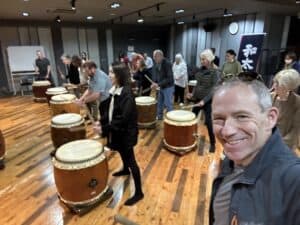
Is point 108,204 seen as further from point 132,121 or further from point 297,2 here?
point 297,2

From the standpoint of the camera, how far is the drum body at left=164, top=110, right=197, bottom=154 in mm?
3211

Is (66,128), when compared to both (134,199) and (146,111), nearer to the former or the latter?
(134,199)

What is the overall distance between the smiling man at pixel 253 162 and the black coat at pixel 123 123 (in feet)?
4.50

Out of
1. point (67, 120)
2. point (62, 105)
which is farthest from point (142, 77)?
point (67, 120)

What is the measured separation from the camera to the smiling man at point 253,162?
0.62 metres

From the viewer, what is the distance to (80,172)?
6.64 ft

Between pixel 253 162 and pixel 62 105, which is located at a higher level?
pixel 253 162

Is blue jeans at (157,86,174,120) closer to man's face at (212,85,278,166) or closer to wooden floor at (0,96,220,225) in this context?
wooden floor at (0,96,220,225)

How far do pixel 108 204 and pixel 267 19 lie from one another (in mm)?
7165

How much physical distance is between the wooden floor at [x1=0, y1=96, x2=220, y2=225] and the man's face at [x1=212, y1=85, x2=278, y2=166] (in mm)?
1604

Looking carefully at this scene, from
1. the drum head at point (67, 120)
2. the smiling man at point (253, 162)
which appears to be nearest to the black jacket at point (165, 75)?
the drum head at point (67, 120)

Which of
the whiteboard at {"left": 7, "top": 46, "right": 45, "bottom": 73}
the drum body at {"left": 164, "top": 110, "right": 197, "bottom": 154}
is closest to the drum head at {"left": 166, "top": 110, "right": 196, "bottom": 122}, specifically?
the drum body at {"left": 164, "top": 110, "right": 197, "bottom": 154}

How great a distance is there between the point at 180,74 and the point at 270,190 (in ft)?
15.1

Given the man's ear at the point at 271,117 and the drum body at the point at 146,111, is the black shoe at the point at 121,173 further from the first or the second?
the man's ear at the point at 271,117
